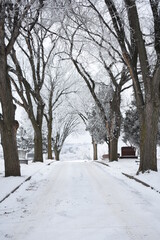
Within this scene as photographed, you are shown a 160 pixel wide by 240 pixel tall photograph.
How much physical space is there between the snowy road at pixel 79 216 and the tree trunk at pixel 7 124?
316 centimetres

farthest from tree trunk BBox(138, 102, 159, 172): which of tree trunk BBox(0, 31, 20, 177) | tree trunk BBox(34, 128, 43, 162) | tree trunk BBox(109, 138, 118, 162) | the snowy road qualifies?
tree trunk BBox(34, 128, 43, 162)

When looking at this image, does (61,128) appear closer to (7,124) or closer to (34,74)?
(34,74)

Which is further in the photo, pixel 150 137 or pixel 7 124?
pixel 150 137

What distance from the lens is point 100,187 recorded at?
24.0 ft

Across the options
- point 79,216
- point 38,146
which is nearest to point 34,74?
point 38,146

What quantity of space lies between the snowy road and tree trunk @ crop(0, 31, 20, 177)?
3.16 metres

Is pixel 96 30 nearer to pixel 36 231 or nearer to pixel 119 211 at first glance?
pixel 119 211

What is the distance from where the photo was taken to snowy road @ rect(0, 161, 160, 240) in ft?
11.3

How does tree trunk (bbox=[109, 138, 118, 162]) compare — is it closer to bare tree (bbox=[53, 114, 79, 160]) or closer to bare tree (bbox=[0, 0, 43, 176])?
bare tree (bbox=[0, 0, 43, 176])

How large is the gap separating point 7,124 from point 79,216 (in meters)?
5.90

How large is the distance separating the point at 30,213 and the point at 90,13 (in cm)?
1015

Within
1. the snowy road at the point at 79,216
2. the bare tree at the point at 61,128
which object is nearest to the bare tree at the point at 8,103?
the snowy road at the point at 79,216

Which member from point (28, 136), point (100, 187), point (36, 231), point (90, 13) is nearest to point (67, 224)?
point (36, 231)

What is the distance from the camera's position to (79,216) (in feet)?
14.1
